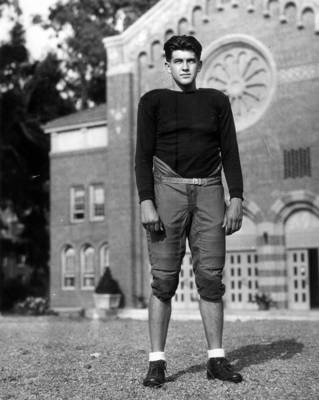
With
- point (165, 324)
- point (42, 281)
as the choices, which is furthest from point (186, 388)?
point (42, 281)

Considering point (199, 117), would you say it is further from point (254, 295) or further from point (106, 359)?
point (254, 295)

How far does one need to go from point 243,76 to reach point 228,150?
21.2m

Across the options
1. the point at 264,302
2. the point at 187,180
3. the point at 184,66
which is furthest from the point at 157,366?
the point at 264,302

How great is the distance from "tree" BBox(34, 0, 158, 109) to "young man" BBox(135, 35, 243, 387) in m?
32.5

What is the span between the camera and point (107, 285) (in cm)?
2694

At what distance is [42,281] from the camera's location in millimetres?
40500

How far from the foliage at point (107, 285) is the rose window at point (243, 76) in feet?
23.7

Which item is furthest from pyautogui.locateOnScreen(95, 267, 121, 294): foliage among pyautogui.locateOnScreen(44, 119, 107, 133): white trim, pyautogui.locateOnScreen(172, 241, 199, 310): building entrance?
pyautogui.locateOnScreen(44, 119, 107, 133): white trim

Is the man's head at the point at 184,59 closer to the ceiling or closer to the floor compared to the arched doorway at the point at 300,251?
closer to the ceiling

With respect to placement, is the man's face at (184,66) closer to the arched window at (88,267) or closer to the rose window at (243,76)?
the rose window at (243,76)

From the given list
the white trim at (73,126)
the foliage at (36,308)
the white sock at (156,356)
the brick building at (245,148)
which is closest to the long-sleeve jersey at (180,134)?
the white sock at (156,356)

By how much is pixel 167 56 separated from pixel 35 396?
2.71 meters

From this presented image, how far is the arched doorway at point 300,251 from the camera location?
80.4ft

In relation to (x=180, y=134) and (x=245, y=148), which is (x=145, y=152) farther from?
(x=245, y=148)
